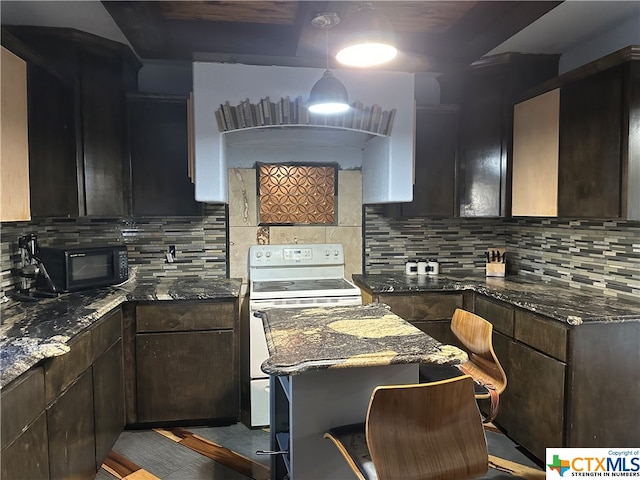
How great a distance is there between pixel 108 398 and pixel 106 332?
0.36 metres

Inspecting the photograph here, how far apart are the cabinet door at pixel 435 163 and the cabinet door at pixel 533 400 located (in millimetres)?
1108

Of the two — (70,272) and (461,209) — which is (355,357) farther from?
(461,209)

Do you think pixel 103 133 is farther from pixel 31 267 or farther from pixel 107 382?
pixel 107 382

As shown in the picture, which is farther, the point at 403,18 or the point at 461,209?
the point at 461,209

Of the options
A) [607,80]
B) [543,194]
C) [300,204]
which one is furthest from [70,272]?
[607,80]

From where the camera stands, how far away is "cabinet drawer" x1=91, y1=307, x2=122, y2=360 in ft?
7.12

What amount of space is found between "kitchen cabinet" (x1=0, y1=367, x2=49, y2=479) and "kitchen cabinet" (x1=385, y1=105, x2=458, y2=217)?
241 centimetres

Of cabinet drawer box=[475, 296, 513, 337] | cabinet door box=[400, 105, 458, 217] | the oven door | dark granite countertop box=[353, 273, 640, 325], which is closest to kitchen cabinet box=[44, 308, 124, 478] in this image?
the oven door

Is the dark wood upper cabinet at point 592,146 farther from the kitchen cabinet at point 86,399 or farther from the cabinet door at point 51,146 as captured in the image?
the cabinet door at point 51,146

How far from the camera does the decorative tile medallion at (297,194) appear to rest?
3355 mm

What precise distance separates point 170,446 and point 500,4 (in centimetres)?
296

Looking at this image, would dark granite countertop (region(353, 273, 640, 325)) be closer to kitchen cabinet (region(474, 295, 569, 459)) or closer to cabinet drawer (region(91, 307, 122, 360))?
kitchen cabinet (region(474, 295, 569, 459))

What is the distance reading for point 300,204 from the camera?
134 inches

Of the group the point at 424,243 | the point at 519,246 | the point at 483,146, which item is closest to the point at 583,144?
the point at 483,146
